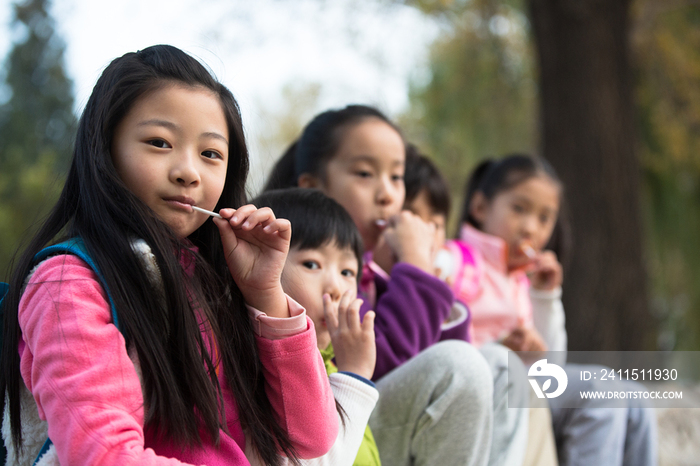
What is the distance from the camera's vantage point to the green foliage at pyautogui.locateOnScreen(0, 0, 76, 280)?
25.0 feet

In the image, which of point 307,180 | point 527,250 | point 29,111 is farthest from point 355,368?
point 29,111

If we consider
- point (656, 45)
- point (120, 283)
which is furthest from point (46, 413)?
point (656, 45)

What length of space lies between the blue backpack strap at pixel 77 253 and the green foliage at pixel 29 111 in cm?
741

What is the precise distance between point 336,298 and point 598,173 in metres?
3.00

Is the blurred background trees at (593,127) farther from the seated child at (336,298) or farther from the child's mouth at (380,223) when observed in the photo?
the child's mouth at (380,223)

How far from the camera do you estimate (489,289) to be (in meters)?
2.11

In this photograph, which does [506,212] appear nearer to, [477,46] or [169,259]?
[169,259]

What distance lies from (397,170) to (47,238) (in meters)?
1.02

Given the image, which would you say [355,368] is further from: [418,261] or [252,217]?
[418,261]

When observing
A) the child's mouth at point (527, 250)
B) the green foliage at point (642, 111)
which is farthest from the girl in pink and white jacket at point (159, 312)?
the green foliage at point (642, 111)

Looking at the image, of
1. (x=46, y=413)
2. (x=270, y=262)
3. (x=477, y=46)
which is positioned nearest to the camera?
(x=46, y=413)

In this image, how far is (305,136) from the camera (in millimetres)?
1771

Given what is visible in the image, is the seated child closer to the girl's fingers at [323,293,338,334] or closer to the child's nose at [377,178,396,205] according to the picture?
the girl's fingers at [323,293,338,334]

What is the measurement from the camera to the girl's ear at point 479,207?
242 centimetres
